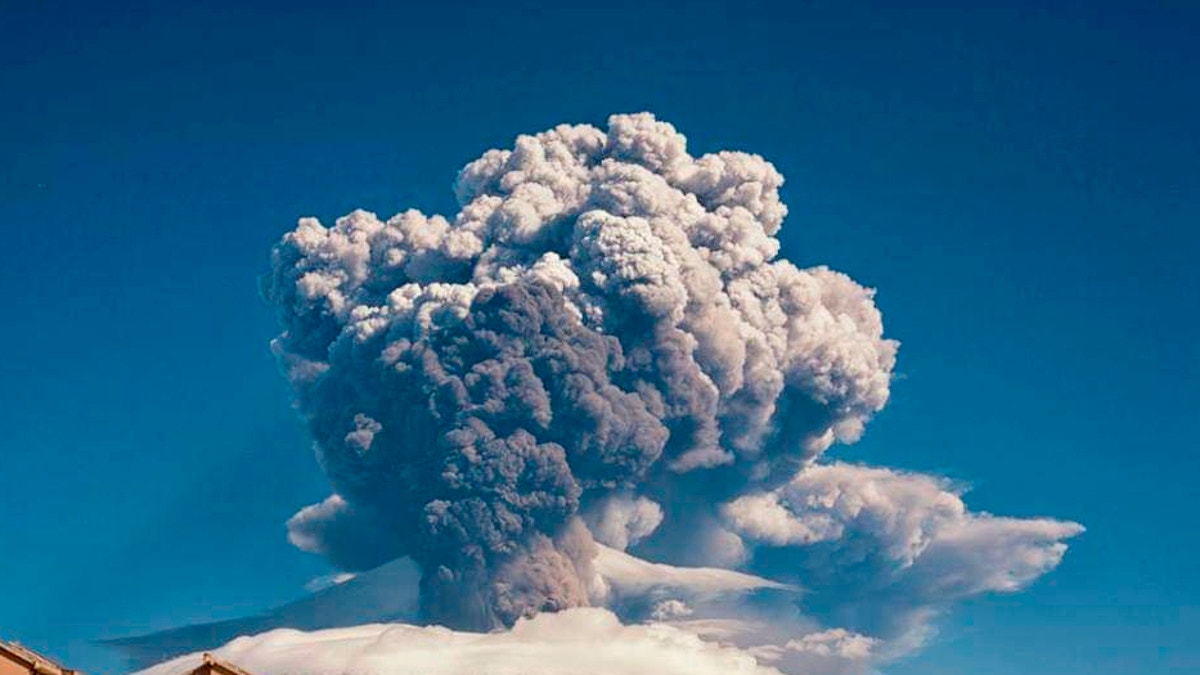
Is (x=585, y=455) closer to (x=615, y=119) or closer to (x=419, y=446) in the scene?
(x=419, y=446)

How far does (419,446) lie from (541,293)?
13.2 m

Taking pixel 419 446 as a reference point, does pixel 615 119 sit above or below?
above

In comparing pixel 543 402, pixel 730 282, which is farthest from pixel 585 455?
pixel 730 282

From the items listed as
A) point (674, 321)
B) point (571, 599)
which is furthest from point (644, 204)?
point (571, 599)

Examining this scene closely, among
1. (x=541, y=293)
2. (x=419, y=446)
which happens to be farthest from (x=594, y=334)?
(x=419, y=446)

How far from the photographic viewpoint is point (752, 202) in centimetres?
12681

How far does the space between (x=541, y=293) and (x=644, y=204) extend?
8.73 m

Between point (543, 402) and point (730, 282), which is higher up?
→ point (730, 282)

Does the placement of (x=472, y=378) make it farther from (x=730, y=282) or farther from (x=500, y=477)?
(x=730, y=282)

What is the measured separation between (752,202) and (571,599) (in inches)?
1147

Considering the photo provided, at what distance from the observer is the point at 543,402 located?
124 meters

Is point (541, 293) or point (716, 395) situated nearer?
point (541, 293)

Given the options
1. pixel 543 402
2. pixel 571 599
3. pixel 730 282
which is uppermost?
pixel 730 282

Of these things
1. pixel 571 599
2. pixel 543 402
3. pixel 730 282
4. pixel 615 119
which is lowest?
pixel 571 599
